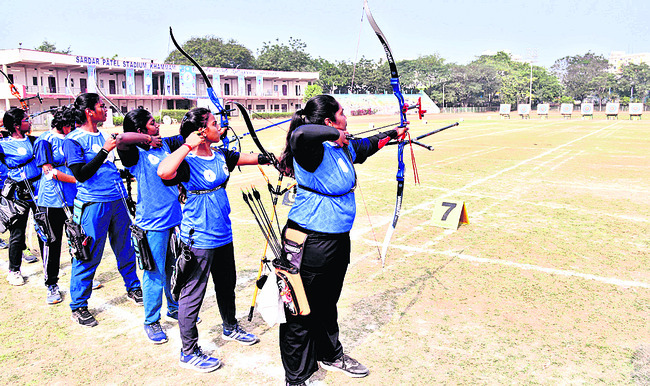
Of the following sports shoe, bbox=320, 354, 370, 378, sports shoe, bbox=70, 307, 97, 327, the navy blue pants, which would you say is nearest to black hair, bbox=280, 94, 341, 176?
the navy blue pants

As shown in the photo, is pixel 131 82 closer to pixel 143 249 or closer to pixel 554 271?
pixel 143 249

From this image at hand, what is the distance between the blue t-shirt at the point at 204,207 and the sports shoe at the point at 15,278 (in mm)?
3368

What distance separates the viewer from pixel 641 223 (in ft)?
27.5

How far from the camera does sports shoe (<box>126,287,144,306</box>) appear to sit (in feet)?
17.2

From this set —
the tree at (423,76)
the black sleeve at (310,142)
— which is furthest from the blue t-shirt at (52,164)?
the tree at (423,76)

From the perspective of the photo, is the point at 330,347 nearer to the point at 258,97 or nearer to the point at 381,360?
the point at 381,360

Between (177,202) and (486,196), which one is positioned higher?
(177,202)

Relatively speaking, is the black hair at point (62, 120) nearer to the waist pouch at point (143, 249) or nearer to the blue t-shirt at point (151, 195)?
the blue t-shirt at point (151, 195)

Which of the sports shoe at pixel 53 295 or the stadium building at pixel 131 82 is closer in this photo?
the sports shoe at pixel 53 295

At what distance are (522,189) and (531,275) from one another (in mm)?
6325

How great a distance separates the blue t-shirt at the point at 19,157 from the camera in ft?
19.9

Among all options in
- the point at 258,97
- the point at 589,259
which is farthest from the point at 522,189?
the point at 258,97

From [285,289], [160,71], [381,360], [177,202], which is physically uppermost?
[160,71]

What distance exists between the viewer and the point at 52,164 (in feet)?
17.3
